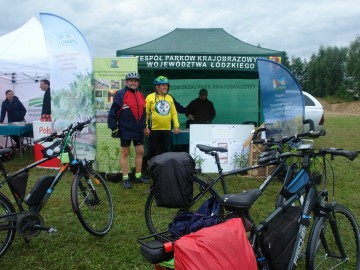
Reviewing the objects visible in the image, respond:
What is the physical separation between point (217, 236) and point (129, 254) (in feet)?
6.06

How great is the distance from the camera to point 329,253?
282 cm

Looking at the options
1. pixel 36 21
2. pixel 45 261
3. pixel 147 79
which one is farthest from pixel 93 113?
pixel 36 21

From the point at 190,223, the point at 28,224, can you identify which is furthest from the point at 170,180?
the point at 28,224

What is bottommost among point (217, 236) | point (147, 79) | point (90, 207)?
point (90, 207)

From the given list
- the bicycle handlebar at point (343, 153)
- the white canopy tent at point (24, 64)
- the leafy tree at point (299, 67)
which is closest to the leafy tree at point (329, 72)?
the leafy tree at point (299, 67)

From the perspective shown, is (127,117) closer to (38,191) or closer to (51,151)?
(51,151)

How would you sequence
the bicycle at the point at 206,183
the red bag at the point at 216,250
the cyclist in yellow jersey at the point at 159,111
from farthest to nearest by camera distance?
the cyclist in yellow jersey at the point at 159,111, the bicycle at the point at 206,183, the red bag at the point at 216,250

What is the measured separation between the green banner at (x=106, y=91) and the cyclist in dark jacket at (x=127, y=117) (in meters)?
0.66

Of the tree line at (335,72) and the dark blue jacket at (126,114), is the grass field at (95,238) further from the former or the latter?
the tree line at (335,72)

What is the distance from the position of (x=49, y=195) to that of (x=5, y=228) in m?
0.49

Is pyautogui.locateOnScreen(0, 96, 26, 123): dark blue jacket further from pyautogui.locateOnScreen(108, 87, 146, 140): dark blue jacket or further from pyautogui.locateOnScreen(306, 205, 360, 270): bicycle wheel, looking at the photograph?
pyautogui.locateOnScreen(306, 205, 360, 270): bicycle wheel

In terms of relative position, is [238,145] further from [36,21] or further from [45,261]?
[36,21]

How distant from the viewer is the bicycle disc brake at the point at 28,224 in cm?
340

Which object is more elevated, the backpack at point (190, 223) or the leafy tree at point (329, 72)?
the leafy tree at point (329, 72)
